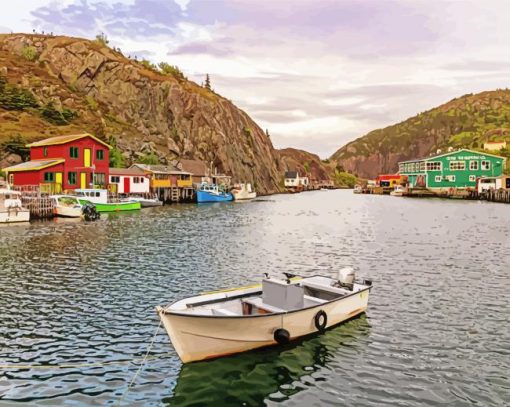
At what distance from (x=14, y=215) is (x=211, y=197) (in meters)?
58.7

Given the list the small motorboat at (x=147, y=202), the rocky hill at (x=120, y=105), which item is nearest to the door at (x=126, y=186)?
the small motorboat at (x=147, y=202)

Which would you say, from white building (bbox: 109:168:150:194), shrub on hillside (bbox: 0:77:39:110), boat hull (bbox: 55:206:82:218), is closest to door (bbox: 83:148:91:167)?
white building (bbox: 109:168:150:194)

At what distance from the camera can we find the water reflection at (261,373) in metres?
12.5

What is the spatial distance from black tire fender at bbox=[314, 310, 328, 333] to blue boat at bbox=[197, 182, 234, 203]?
294 ft

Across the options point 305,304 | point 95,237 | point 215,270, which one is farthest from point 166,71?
point 305,304

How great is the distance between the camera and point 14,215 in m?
53.8

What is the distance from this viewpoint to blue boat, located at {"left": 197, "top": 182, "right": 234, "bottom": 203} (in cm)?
10560

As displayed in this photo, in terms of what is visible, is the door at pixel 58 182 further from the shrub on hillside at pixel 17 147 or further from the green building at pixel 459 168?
the green building at pixel 459 168

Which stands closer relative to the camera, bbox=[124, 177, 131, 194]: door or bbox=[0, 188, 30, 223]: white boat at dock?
bbox=[0, 188, 30, 223]: white boat at dock

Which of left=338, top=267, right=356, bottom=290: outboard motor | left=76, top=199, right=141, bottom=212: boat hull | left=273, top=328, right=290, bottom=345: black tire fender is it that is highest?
left=76, top=199, right=141, bottom=212: boat hull

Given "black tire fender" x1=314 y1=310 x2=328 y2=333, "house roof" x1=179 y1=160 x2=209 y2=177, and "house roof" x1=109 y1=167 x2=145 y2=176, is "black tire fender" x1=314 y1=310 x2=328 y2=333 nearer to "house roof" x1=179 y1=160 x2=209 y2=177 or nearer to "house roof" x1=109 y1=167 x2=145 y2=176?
"house roof" x1=109 y1=167 x2=145 y2=176

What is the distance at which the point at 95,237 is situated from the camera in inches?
1693

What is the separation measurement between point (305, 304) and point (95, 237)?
103 ft

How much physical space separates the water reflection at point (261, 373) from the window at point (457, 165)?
131247 mm
